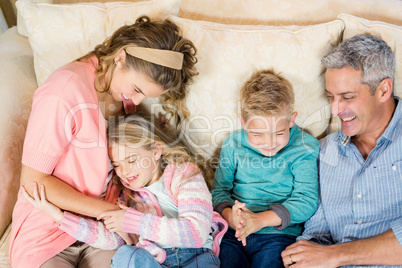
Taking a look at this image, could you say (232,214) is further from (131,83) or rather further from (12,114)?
(12,114)

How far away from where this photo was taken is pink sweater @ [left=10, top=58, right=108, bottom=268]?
1385 mm

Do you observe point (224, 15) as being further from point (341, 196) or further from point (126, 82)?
point (341, 196)

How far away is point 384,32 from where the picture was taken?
5.39 feet

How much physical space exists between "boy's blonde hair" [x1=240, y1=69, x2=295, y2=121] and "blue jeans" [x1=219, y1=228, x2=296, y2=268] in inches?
20.5

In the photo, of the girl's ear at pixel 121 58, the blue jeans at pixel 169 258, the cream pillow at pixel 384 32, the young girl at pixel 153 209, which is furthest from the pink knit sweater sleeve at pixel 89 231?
the cream pillow at pixel 384 32

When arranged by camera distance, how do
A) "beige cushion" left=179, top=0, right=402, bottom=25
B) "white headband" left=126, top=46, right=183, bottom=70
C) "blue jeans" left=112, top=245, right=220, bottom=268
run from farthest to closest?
"beige cushion" left=179, top=0, right=402, bottom=25
"white headband" left=126, top=46, right=183, bottom=70
"blue jeans" left=112, top=245, right=220, bottom=268

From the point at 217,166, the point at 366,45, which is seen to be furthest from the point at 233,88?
the point at 366,45

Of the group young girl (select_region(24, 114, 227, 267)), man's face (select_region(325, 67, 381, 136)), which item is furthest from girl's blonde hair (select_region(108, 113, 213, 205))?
man's face (select_region(325, 67, 381, 136))

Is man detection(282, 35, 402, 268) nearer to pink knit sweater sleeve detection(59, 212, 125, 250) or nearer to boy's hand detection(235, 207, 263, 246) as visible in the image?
boy's hand detection(235, 207, 263, 246)

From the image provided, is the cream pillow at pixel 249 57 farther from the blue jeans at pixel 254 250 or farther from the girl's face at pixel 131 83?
the blue jeans at pixel 254 250

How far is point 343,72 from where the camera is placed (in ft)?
5.12

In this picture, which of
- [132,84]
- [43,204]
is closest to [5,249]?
[43,204]

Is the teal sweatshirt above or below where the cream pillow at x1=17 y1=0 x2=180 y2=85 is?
below

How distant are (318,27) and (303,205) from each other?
2.54 ft
